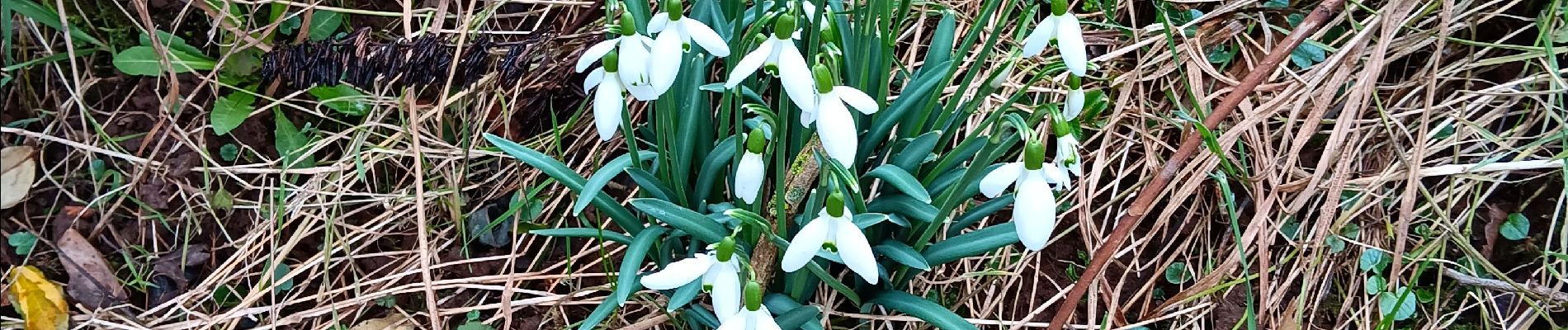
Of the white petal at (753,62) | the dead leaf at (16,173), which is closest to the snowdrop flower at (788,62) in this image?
the white petal at (753,62)

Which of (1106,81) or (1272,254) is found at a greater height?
(1106,81)

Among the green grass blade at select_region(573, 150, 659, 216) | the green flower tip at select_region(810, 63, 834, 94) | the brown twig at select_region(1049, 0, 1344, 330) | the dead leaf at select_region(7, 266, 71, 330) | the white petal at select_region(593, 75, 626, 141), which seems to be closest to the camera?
the green flower tip at select_region(810, 63, 834, 94)

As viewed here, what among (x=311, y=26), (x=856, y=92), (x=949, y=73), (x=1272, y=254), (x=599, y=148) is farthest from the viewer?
(x=311, y=26)

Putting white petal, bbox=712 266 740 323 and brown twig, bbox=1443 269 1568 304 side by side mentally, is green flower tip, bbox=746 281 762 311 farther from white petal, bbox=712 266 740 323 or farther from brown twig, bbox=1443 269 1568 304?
brown twig, bbox=1443 269 1568 304

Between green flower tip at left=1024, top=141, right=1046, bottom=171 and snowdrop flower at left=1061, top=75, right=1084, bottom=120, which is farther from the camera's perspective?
snowdrop flower at left=1061, top=75, right=1084, bottom=120

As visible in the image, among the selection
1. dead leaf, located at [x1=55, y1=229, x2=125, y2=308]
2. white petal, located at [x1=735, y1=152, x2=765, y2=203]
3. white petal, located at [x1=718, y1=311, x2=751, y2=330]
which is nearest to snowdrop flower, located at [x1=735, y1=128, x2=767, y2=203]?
white petal, located at [x1=735, y1=152, x2=765, y2=203]

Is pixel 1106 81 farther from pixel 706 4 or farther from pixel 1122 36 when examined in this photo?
pixel 706 4

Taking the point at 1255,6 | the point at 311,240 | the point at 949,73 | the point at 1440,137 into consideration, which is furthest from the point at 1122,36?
the point at 311,240
